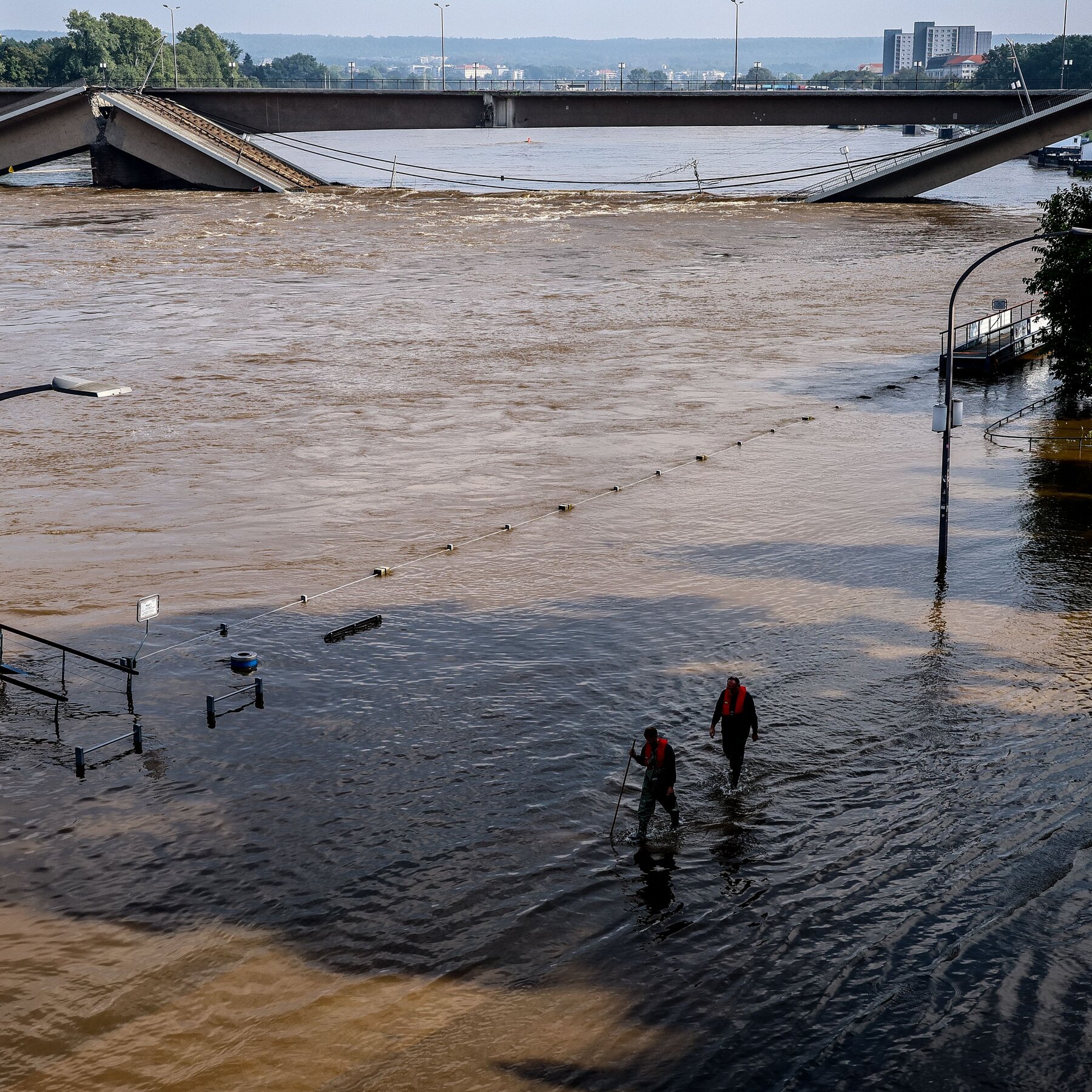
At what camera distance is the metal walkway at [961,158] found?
237ft

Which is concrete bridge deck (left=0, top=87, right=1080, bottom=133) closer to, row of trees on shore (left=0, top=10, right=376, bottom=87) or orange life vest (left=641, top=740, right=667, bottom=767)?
row of trees on shore (left=0, top=10, right=376, bottom=87)

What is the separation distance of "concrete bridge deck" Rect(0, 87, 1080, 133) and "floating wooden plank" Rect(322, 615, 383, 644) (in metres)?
64.9

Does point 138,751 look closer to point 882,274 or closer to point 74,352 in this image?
point 74,352

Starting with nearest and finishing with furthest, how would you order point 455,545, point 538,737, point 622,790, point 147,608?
point 622,790
point 538,737
point 147,608
point 455,545

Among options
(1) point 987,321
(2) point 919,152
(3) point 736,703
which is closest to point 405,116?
(2) point 919,152

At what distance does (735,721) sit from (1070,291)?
68.4ft

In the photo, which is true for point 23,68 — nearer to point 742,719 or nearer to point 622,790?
point 622,790

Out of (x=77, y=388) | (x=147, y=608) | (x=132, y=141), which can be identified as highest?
(x=132, y=141)

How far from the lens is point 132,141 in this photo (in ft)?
259

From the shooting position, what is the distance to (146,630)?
57.9 ft

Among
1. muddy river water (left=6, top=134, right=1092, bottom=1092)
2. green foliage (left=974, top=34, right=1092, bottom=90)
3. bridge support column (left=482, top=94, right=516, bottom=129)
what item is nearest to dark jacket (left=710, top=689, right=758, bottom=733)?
muddy river water (left=6, top=134, right=1092, bottom=1092)

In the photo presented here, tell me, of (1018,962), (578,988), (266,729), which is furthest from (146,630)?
(1018,962)

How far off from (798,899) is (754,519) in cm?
1249

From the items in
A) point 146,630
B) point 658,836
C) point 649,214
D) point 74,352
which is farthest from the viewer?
point 649,214
